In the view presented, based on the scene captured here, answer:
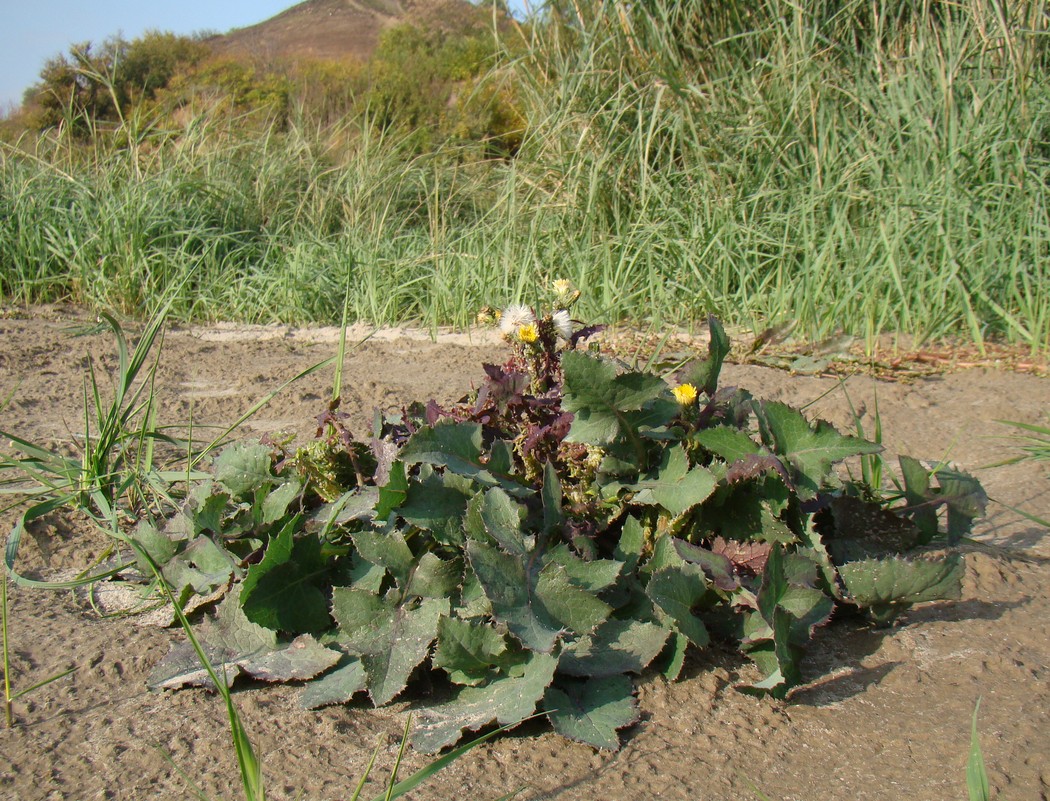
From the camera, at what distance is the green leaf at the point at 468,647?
1.29 metres

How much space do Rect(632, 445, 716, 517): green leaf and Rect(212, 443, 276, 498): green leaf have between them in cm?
70

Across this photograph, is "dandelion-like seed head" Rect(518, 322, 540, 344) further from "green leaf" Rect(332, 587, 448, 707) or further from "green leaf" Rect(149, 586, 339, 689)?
"green leaf" Rect(149, 586, 339, 689)

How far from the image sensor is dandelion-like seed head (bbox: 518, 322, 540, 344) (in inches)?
62.0

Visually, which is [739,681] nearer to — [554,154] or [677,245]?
[677,245]

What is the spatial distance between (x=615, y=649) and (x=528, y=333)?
0.55m

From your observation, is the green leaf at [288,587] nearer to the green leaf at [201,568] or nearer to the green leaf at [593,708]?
the green leaf at [201,568]

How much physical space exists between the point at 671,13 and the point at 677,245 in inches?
66.2

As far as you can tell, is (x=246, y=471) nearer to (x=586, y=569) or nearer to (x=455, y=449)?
(x=455, y=449)

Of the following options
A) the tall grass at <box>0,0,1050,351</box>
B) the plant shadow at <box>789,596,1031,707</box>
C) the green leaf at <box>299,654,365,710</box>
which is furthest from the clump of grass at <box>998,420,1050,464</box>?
the green leaf at <box>299,654,365,710</box>

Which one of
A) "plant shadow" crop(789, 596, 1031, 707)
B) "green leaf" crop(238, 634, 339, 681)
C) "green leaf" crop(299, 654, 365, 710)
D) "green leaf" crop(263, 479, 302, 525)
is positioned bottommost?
"plant shadow" crop(789, 596, 1031, 707)

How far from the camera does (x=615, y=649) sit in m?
1.37

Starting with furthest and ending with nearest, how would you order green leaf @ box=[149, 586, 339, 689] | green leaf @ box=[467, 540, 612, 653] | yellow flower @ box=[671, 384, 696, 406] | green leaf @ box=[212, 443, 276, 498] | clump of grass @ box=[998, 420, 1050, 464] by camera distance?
1. clump of grass @ box=[998, 420, 1050, 464]
2. green leaf @ box=[212, 443, 276, 498]
3. yellow flower @ box=[671, 384, 696, 406]
4. green leaf @ box=[149, 586, 339, 689]
5. green leaf @ box=[467, 540, 612, 653]

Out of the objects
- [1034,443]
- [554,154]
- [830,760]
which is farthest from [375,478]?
[554,154]

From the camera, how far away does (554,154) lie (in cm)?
529
